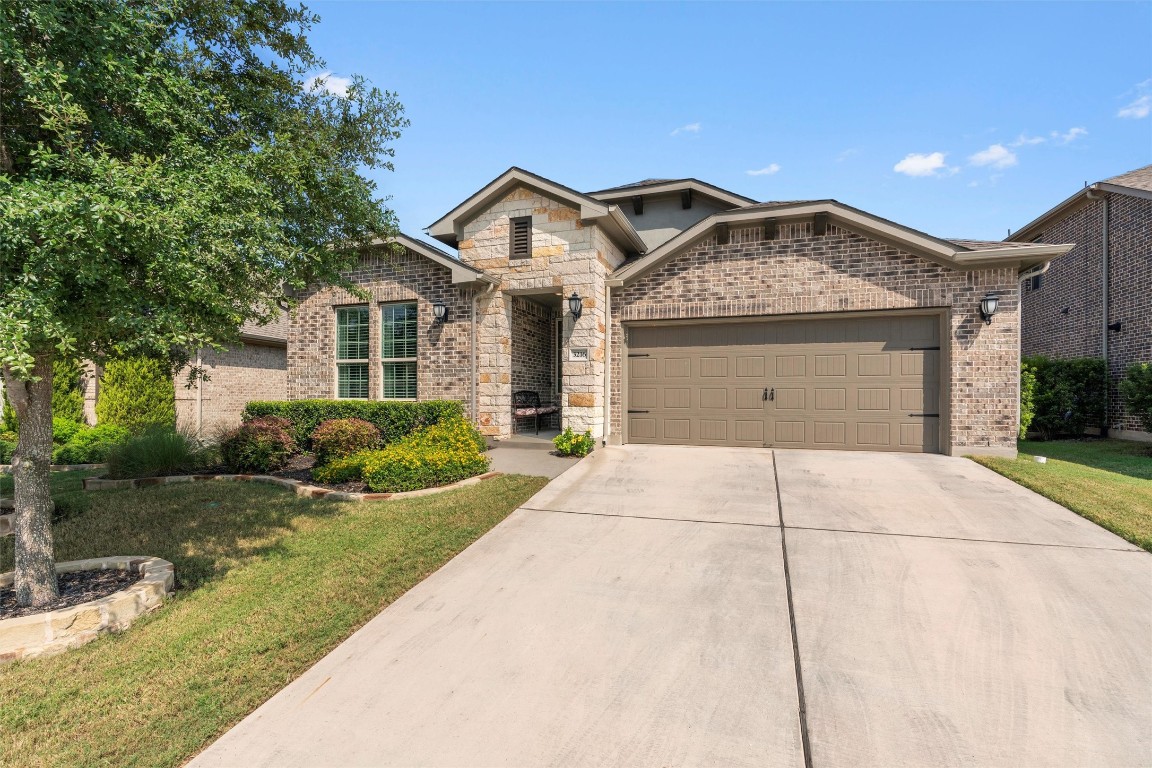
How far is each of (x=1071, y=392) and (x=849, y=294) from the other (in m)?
7.31

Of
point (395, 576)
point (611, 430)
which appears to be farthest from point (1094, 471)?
point (395, 576)

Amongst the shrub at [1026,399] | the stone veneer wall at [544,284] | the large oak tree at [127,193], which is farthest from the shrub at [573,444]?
the shrub at [1026,399]

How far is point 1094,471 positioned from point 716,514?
21.9 feet

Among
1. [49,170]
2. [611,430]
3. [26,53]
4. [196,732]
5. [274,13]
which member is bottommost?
[196,732]

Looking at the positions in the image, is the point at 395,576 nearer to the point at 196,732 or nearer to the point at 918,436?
the point at 196,732

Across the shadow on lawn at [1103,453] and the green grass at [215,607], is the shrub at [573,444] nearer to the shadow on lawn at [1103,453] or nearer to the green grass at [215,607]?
the green grass at [215,607]

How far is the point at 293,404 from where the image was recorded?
9.80 meters

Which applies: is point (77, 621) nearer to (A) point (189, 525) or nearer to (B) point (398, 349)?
(A) point (189, 525)

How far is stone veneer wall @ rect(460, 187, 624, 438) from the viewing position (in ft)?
30.2

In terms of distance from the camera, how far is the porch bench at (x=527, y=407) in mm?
10297

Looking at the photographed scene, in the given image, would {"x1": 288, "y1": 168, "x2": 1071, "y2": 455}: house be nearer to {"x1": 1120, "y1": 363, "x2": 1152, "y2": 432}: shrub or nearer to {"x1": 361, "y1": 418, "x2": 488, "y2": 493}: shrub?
{"x1": 361, "y1": 418, "x2": 488, "y2": 493}: shrub

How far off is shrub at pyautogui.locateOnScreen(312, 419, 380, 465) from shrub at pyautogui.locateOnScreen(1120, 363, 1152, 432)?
14.2m

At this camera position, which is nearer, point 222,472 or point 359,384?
point 222,472

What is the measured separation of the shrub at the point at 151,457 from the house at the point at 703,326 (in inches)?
116
